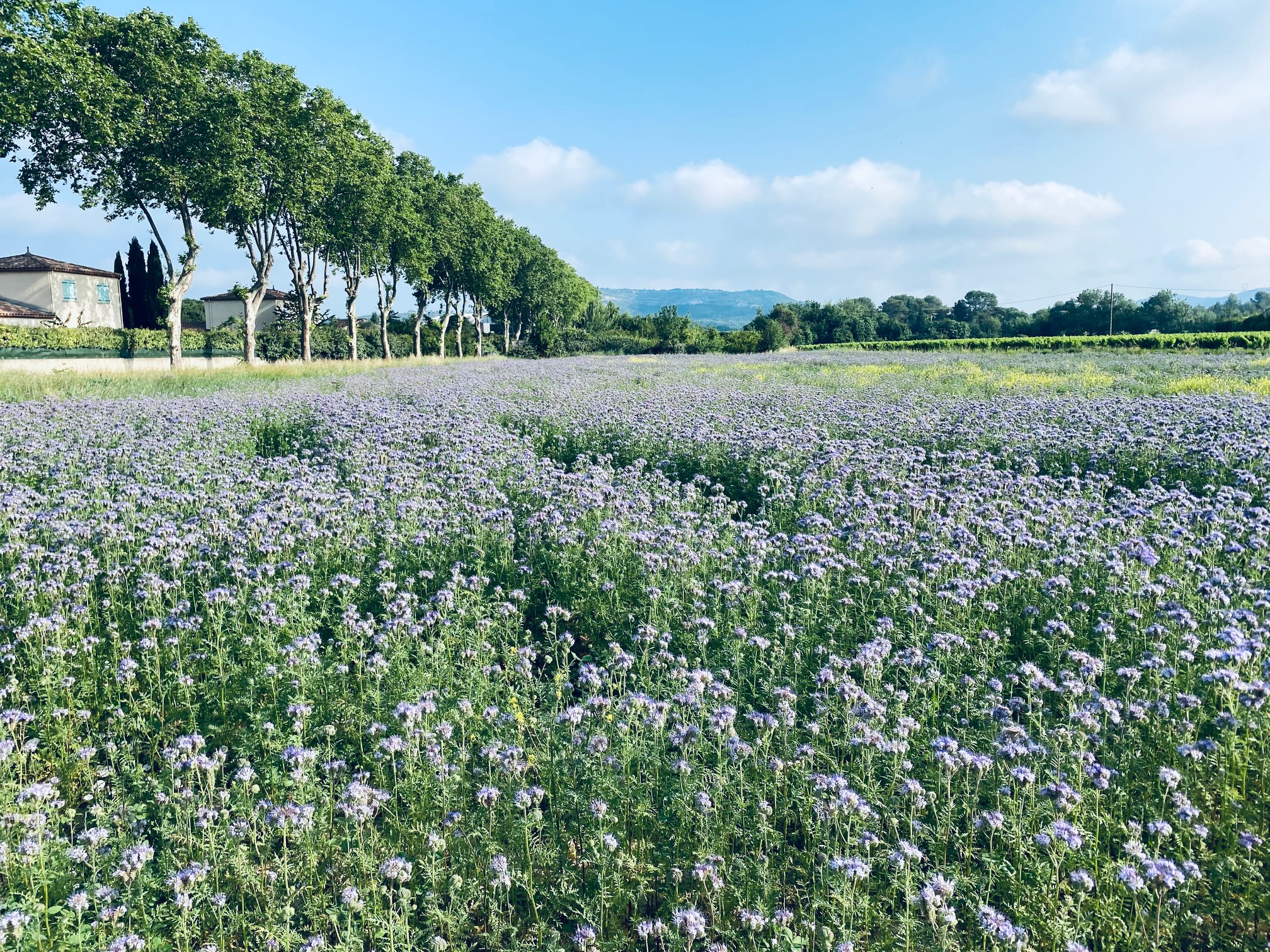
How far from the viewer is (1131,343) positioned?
49.7 metres

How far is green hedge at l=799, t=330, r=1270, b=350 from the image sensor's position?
4331cm

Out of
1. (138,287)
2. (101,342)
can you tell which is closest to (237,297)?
(138,287)

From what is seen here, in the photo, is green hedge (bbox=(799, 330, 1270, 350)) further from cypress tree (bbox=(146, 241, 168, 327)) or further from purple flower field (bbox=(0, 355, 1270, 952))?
cypress tree (bbox=(146, 241, 168, 327))

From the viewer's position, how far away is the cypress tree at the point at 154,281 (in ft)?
212

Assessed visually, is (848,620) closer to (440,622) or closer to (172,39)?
(440,622)

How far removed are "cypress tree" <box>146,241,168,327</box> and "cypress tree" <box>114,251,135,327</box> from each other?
161 centimetres

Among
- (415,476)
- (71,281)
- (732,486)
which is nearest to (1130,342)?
(732,486)

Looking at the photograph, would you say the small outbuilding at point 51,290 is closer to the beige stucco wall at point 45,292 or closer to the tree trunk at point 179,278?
the beige stucco wall at point 45,292

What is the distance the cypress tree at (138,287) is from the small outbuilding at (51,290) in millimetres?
7314

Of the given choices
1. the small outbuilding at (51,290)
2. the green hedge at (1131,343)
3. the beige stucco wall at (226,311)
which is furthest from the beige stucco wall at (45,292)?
the green hedge at (1131,343)

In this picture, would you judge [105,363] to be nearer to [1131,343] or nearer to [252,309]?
[252,309]

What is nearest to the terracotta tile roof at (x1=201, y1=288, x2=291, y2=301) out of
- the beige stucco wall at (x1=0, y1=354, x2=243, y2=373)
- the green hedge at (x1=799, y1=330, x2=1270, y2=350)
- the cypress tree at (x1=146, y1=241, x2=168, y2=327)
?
the cypress tree at (x1=146, y1=241, x2=168, y2=327)

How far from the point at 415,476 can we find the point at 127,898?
5.53 meters

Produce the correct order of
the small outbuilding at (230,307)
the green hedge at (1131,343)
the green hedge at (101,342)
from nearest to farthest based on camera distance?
1. the green hedge at (101,342)
2. the green hedge at (1131,343)
3. the small outbuilding at (230,307)
